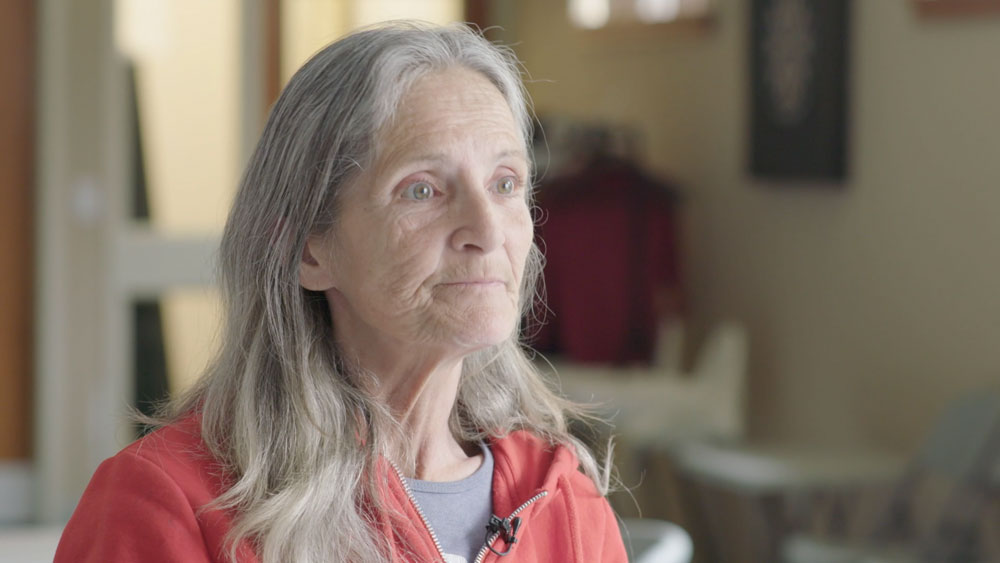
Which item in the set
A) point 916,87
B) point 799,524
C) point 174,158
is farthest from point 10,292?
point 916,87

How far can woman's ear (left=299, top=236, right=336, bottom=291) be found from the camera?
118 cm

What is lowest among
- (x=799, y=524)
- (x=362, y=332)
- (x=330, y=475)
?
(x=799, y=524)

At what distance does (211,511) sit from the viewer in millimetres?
1078

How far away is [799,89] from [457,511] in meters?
3.02

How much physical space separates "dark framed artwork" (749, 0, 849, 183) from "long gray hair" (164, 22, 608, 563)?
9.06 feet

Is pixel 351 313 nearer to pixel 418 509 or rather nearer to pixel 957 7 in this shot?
pixel 418 509

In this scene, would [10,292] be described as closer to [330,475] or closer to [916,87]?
[916,87]

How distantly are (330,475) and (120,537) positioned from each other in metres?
0.19

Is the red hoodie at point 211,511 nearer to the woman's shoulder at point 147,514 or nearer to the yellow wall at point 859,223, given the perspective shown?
the woman's shoulder at point 147,514

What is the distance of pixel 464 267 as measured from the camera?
45.0 inches

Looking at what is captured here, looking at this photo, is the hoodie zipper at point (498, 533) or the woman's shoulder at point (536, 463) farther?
the woman's shoulder at point (536, 463)

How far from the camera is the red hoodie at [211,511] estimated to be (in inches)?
41.1

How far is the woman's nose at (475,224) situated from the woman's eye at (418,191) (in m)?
0.03

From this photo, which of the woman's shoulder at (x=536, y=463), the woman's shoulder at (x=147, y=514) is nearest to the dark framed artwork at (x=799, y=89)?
the woman's shoulder at (x=536, y=463)
